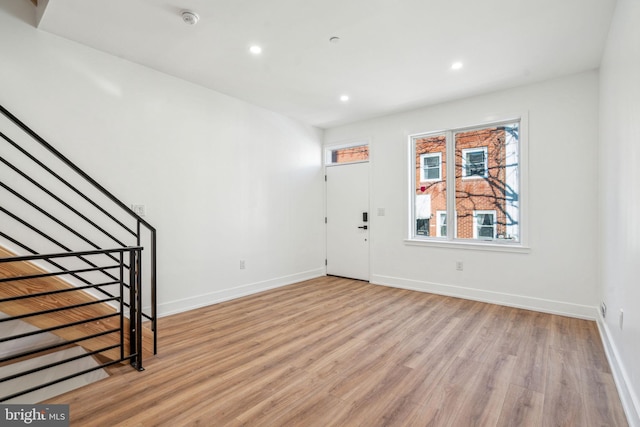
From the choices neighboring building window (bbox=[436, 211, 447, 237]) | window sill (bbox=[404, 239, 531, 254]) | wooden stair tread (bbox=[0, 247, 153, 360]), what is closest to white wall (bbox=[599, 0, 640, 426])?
window sill (bbox=[404, 239, 531, 254])

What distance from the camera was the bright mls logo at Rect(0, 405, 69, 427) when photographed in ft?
5.58

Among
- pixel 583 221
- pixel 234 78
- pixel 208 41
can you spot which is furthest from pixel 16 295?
pixel 583 221

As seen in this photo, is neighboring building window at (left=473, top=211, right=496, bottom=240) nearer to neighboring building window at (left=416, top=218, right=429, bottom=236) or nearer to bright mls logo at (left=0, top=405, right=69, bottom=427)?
neighboring building window at (left=416, top=218, right=429, bottom=236)

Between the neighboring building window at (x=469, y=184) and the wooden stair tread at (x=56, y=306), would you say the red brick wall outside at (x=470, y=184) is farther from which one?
the wooden stair tread at (x=56, y=306)

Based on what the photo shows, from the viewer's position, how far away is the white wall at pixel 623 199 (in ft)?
5.84

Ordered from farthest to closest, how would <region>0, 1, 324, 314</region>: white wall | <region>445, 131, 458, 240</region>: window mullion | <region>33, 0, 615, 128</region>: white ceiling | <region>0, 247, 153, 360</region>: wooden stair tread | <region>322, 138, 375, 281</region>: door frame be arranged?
<region>322, 138, 375, 281</region>: door frame
<region>445, 131, 458, 240</region>: window mullion
<region>0, 1, 324, 314</region>: white wall
<region>33, 0, 615, 128</region>: white ceiling
<region>0, 247, 153, 360</region>: wooden stair tread

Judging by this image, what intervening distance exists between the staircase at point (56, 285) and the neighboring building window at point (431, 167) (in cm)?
381

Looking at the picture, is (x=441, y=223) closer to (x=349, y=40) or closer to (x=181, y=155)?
(x=349, y=40)

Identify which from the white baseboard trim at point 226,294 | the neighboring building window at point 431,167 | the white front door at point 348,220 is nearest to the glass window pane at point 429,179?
the neighboring building window at point 431,167

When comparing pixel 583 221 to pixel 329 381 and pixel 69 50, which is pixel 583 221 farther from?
pixel 69 50

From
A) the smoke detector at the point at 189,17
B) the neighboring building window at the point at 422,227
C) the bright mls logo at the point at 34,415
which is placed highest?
the smoke detector at the point at 189,17

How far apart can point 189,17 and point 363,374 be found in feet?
10.1

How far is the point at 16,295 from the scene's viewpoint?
1936 mm

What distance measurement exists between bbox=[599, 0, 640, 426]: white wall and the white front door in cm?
304
